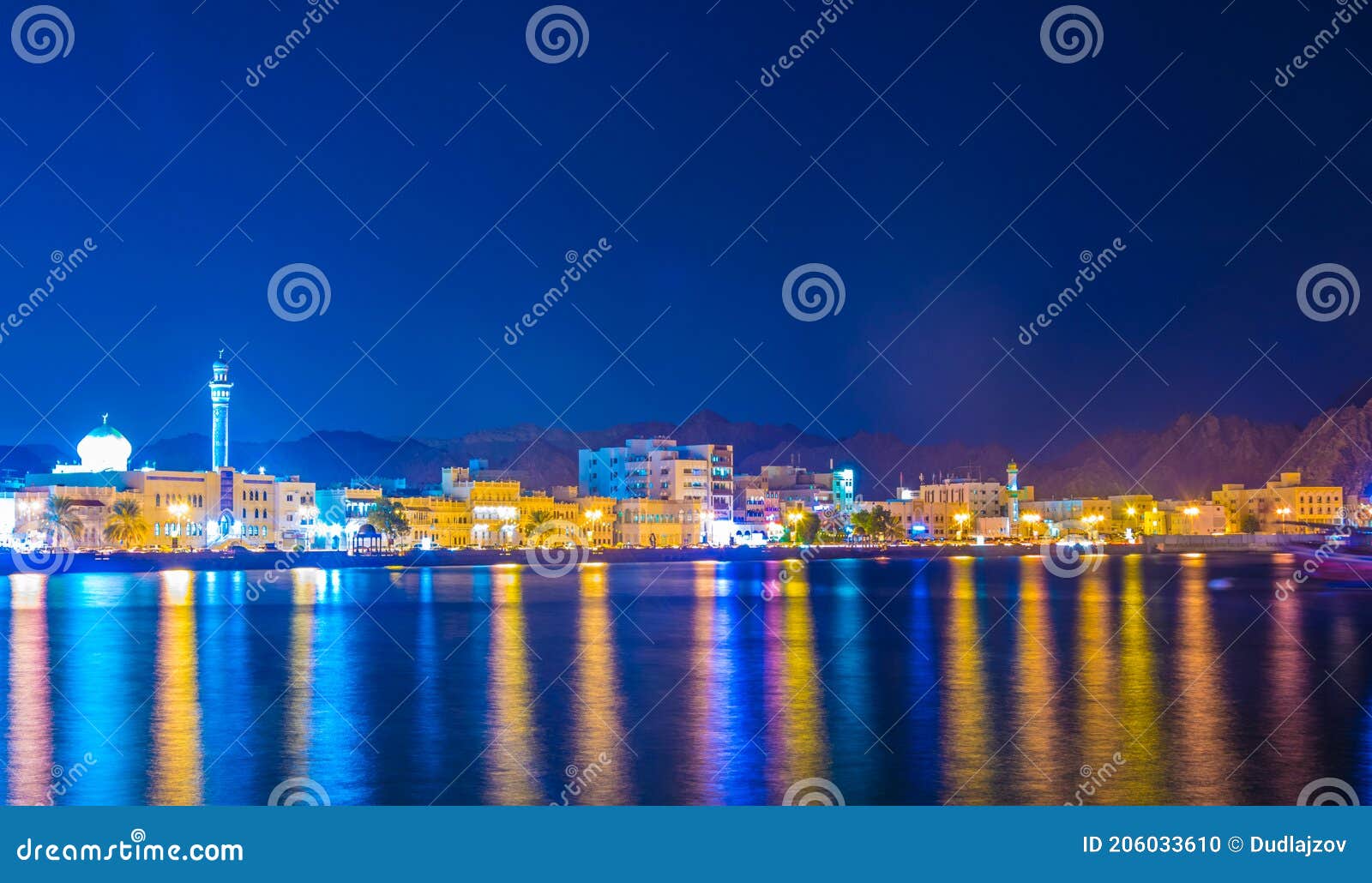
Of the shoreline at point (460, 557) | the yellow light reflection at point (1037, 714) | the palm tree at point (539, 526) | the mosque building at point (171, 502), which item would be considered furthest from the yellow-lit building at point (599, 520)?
the yellow light reflection at point (1037, 714)

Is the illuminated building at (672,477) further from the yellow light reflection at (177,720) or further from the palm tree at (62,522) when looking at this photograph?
the yellow light reflection at (177,720)

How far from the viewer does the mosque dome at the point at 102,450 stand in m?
80.8

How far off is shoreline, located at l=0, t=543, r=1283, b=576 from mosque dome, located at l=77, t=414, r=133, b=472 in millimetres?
10185

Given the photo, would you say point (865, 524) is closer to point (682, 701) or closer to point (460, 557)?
point (460, 557)

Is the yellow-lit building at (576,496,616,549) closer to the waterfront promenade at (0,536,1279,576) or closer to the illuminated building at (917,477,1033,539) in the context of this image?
the waterfront promenade at (0,536,1279,576)

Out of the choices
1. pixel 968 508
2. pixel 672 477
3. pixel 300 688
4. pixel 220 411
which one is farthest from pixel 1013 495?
pixel 300 688

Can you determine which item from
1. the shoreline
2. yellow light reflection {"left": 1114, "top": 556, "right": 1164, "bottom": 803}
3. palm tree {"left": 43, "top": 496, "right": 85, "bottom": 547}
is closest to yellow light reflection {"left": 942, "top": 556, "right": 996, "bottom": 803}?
yellow light reflection {"left": 1114, "top": 556, "right": 1164, "bottom": 803}

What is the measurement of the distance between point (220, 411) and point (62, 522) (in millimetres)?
17153

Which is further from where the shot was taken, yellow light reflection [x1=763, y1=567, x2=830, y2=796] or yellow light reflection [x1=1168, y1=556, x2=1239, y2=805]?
yellow light reflection [x1=763, y1=567, x2=830, y2=796]

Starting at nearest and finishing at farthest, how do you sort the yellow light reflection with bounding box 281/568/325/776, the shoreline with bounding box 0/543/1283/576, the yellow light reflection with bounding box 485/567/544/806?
the yellow light reflection with bounding box 485/567/544/806
the yellow light reflection with bounding box 281/568/325/776
the shoreline with bounding box 0/543/1283/576

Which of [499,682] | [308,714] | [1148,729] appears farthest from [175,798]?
[1148,729]

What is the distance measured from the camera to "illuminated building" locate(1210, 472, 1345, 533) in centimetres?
12800

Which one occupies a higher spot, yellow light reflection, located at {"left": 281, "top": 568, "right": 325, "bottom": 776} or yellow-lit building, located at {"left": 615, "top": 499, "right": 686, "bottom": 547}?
yellow-lit building, located at {"left": 615, "top": 499, "right": 686, "bottom": 547}

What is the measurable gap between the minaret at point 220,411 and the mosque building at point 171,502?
1.38 metres
